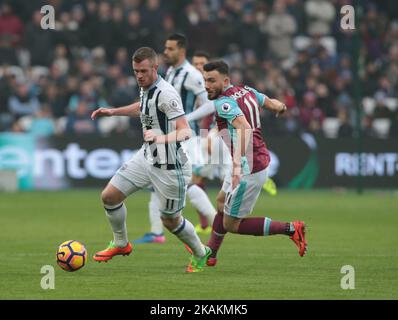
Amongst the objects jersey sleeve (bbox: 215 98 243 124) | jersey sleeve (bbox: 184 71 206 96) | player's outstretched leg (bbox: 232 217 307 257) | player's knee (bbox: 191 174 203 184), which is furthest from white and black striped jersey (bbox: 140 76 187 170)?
player's knee (bbox: 191 174 203 184)

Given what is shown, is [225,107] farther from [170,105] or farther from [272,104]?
[272,104]

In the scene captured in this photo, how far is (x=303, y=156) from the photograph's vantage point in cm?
2308

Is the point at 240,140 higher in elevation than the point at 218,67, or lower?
lower

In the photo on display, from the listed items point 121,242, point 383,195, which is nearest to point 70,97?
point 383,195

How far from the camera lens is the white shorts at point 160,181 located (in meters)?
10.8

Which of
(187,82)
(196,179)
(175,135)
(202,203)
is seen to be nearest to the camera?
(175,135)

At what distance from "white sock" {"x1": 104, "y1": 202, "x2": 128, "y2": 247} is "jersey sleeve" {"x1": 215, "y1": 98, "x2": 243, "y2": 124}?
141 centimetres

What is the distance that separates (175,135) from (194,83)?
402 cm

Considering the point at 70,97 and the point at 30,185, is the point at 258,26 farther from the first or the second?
the point at 30,185

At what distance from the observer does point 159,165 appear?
10.9 metres

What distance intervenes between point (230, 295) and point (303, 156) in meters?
14.0

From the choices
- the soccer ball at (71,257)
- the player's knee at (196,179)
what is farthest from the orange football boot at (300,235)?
the player's knee at (196,179)

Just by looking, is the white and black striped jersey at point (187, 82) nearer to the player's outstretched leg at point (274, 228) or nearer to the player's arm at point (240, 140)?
the player's outstretched leg at point (274, 228)

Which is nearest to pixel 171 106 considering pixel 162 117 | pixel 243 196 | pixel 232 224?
pixel 162 117
